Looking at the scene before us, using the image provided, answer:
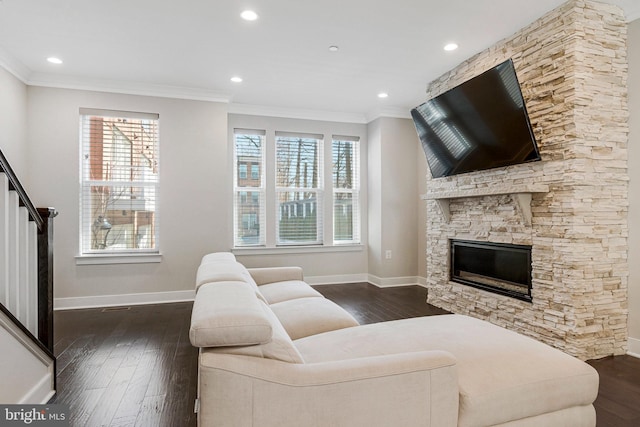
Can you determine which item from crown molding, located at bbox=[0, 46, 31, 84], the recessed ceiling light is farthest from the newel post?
crown molding, located at bbox=[0, 46, 31, 84]

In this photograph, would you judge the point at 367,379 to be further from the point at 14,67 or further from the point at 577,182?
the point at 14,67

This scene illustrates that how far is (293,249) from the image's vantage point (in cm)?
535

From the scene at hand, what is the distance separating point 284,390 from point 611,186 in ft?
9.69

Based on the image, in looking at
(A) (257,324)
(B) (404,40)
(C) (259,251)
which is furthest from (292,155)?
(A) (257,324)

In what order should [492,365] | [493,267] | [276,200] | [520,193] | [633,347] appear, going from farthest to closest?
[276,200] → [493,267] → [520,193] → [633,347] → [492,365]

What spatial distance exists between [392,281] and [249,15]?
156 inches

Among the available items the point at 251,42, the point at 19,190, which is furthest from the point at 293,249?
the point at 19,190

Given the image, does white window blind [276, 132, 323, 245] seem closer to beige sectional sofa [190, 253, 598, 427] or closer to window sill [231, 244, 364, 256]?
window sill [231, 244, 364, 256]

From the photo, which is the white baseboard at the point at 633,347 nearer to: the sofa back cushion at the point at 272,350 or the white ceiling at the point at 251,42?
the white ceiling at the point at 251,42

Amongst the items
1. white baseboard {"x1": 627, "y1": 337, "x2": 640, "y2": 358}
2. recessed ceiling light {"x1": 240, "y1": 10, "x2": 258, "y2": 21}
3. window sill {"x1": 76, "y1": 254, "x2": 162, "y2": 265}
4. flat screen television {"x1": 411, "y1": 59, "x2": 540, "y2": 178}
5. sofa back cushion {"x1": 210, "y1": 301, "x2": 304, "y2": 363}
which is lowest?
white baseboard {"x1": 627, "y1": 337, "x2": 640, "y2": 358}

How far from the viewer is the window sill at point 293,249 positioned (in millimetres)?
5105

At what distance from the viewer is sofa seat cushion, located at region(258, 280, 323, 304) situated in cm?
283

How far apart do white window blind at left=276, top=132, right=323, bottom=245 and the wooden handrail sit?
340 centimetres

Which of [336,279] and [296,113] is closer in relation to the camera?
[296,113]
